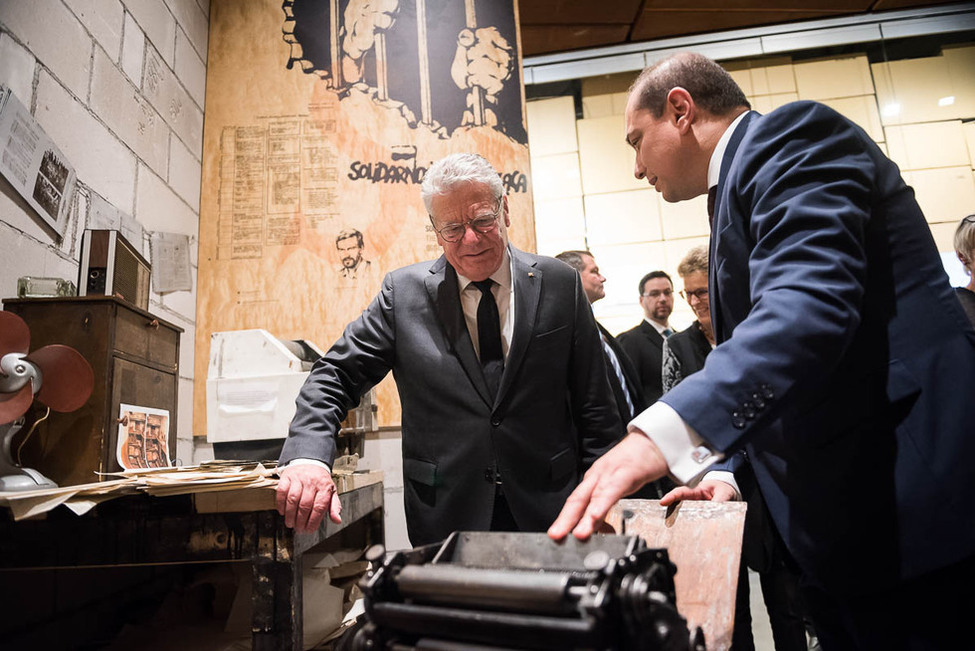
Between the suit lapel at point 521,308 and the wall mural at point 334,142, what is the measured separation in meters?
1.26

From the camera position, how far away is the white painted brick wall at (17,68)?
1701 millimetres

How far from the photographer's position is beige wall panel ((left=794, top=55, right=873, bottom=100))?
5406 mm

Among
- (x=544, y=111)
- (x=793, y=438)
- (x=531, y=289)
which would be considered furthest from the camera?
(x=544, y=111)

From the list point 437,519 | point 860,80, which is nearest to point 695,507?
point 437,519

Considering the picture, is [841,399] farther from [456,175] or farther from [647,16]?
[647,16]

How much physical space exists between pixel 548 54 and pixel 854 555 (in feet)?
17.1

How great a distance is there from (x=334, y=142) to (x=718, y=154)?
2.41m

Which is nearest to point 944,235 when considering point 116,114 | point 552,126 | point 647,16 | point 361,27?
point 647,16

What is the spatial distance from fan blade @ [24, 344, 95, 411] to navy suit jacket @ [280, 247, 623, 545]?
0.46 m

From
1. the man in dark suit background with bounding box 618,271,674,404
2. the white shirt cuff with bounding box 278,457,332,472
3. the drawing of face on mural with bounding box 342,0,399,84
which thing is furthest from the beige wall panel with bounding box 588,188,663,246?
the white shirt cuff with bounding box 278,457,332,472

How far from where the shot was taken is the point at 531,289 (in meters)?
1.72

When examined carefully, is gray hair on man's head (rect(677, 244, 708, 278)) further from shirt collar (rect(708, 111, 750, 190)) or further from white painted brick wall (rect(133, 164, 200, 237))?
white painted brick wall (rect(133, 164, 200, 237))

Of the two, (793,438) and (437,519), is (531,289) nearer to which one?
(437,519)

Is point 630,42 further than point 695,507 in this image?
Yes
